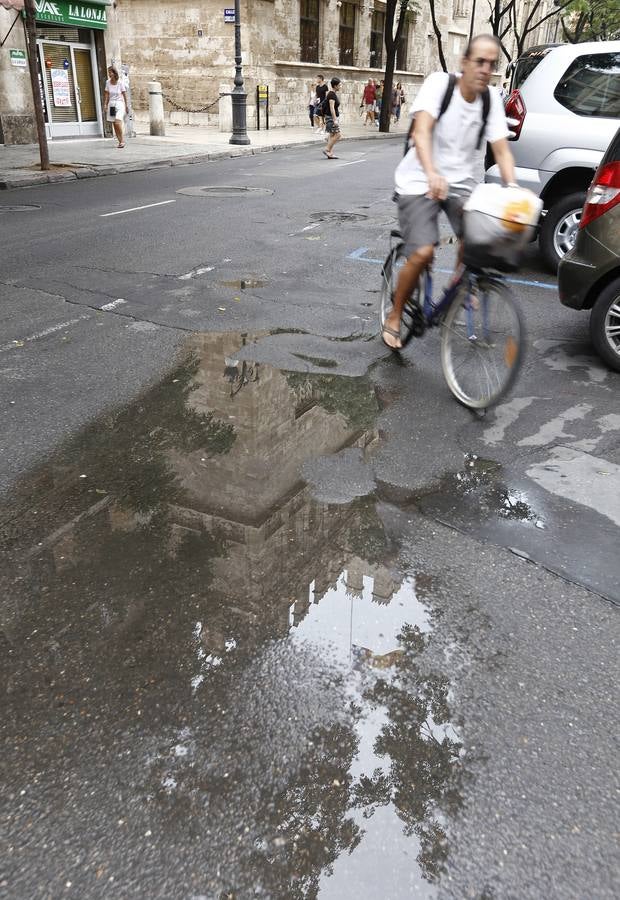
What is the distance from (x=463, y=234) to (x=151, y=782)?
10.9ft

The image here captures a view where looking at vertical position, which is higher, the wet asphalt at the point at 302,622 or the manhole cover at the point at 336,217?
the manhole cover at the point at 336,217

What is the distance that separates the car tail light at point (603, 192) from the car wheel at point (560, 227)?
2363 millimetres

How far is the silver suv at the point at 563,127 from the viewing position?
24.5 ft

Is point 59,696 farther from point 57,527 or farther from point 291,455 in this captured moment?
point 291,455

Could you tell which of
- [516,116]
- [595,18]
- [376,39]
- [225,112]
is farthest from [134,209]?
[595,18]

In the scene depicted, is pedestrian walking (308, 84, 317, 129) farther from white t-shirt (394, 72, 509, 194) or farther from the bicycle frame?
the bicycle frame

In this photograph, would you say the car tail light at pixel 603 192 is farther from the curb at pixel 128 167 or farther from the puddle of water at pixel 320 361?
the curb at pixel 128 167

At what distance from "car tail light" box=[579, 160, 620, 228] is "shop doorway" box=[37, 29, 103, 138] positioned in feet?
71.6

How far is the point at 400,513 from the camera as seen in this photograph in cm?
354

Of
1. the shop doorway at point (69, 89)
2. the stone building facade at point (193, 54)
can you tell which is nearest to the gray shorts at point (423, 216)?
the stone building facade at point (193, 54)

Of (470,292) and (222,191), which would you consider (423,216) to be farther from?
(222,191)

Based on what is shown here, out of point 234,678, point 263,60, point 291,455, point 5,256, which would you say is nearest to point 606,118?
point 291,455

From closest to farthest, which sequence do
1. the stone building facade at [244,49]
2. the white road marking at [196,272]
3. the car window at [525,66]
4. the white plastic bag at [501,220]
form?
the white plastic bag at [501,220], the white road marking at [196,272], the car window at [525,66], the stone building facade at [244,49]

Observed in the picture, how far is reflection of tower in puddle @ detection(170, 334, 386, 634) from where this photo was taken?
119 inches
